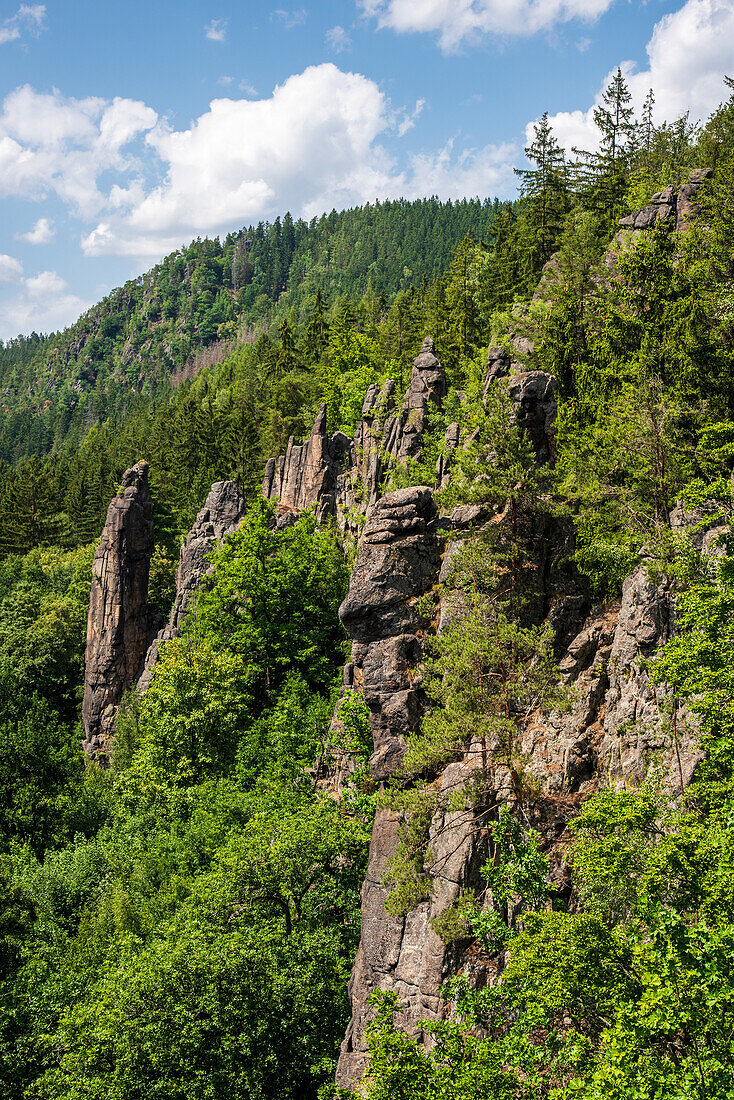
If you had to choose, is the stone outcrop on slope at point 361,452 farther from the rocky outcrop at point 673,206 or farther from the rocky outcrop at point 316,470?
the rocky outcrop at point 673,206

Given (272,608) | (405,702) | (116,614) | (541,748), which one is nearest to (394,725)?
(405,702)

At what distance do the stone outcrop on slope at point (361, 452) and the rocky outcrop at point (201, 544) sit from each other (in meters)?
3.00

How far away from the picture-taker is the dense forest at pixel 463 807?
1305cm

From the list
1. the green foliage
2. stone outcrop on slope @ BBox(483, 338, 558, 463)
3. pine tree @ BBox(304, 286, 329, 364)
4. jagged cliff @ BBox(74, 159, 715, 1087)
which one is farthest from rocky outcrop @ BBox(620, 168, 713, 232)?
pine tree @ BBox(304, 286, 329, 364)

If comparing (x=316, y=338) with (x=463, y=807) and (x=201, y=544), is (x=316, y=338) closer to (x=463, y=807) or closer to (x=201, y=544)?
(x=201, y=544)

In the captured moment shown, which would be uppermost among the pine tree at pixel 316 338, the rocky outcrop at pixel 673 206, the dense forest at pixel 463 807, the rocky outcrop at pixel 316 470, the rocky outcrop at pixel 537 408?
the pine tree at pixel 316 338

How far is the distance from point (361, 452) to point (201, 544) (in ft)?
48.1

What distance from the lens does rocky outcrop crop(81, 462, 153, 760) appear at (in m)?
55.5

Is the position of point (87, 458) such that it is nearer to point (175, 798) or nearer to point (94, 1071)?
point (175, 798)

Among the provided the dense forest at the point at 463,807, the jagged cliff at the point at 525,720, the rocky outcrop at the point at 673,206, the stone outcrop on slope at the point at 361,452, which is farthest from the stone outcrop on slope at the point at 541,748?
the stone outcrop on slope at the point at 361,452

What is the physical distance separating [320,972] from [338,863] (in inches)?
157

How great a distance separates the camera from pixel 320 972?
22.2 meters

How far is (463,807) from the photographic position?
19.0 meters

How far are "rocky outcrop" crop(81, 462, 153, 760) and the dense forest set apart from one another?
6.88 m
